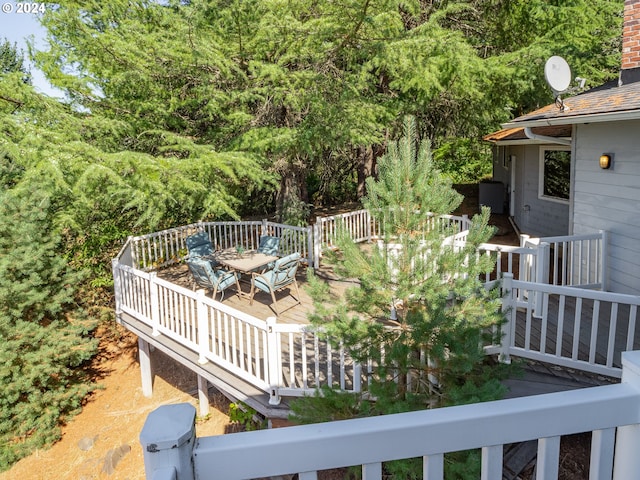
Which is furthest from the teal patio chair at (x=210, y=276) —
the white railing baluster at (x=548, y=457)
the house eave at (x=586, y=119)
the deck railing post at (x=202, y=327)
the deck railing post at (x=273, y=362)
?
the white railing baluster at (x=548, y=457)

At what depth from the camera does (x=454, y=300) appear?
405cm

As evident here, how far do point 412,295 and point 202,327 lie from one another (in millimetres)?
3285

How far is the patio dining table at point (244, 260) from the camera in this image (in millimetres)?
8122

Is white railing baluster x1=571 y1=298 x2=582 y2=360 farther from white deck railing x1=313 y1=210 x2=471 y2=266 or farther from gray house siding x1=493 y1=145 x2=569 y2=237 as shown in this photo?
gray house siding x1=493 y1=145 x2=569 y2=237

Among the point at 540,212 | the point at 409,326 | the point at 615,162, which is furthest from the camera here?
the point at 540,212

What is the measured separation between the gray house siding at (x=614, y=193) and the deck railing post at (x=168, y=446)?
693 cm

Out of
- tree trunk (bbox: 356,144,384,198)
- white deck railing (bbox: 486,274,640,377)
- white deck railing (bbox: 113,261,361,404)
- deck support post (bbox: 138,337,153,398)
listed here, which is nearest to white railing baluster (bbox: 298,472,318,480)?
white deck railing (bbox: 113,261,361,404)

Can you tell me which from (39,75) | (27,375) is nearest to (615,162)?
(39,75)

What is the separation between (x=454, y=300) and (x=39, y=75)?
7.92 meters

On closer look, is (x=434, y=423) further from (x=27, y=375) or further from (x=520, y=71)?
(x=520, y=71)

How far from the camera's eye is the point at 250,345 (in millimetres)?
5836

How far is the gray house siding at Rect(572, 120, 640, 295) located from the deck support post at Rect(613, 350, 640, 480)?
5955 millimetres

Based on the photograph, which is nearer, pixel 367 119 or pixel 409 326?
pixel 409 326

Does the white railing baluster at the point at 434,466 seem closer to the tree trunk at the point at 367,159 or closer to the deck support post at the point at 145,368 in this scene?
the deck support post at the point at 145,368
